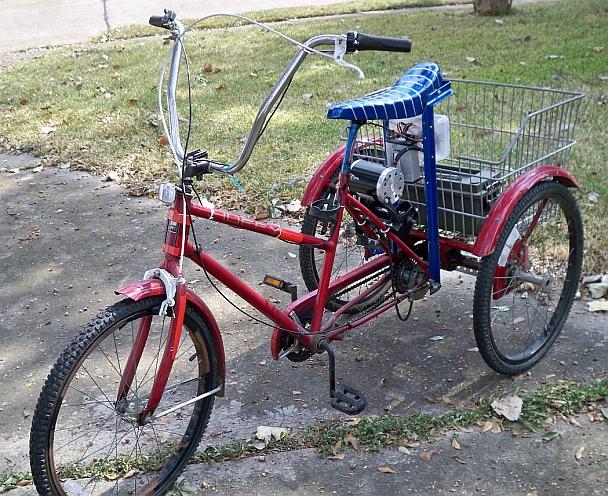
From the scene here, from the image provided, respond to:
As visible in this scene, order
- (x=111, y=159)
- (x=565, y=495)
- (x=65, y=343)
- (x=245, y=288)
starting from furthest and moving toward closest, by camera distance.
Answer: (x=111, y=159), (x=65, y=343), (x=245, y=288), (x=565, y=495)

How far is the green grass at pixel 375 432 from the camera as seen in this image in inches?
111

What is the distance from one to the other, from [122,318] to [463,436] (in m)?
1.31

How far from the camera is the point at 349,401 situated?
113 inches

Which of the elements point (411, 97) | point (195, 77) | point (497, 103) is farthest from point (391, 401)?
point (195, 77)

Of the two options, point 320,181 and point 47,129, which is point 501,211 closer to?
point 320,181

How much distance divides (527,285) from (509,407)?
878 mm

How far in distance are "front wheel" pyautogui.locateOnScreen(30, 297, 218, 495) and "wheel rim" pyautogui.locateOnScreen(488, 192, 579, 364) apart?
Result: 121 centimetres

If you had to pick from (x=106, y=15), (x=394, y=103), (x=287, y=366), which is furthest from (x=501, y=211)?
(x=106, y=15)

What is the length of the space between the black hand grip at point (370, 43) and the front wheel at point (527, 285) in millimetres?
862

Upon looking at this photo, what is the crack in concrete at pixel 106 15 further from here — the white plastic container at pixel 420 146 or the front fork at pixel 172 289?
the front fork at pixel 172 289

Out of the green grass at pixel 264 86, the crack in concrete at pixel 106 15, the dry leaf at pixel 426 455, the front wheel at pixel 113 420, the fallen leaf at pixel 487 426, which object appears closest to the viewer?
the front wheel at pixel 113 420

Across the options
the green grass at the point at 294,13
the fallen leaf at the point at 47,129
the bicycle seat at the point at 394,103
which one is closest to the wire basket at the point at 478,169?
the bicycle seat at the point at 394,103

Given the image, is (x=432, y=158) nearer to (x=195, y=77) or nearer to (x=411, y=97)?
(x=411, y=97)

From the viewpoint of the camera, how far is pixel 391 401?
123 inches
